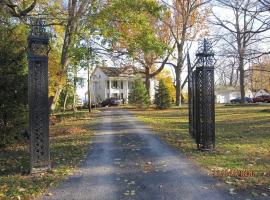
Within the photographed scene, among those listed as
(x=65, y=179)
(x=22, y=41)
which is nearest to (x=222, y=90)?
(x=22, y=41)

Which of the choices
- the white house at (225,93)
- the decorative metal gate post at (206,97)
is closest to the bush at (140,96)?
the decorative metal gate post at (206,97)

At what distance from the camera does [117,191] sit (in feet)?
22.7

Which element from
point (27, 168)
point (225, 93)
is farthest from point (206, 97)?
point (225, 93)

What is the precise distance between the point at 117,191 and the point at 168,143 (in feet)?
21.6

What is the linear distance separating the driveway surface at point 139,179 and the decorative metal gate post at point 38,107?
936 millimetres

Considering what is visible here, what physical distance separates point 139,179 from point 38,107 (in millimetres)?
2779

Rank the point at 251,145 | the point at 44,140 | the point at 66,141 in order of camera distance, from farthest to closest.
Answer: the point at 66,141 → the point at 251,145 → the point at 44,140

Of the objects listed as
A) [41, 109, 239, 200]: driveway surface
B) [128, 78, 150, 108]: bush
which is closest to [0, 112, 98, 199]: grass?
[41, 109, 239, 200]: driveway surface

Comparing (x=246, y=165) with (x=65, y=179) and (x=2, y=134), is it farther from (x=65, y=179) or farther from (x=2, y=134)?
(x=2, y=134)

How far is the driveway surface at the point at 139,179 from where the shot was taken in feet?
21.9

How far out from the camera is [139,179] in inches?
309

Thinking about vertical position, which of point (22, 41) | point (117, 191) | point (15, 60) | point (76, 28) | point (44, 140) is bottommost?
point (117, 191)

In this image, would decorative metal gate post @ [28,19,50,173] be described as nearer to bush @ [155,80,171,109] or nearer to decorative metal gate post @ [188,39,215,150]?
decorative metal gate post @ [188,39,215,150]

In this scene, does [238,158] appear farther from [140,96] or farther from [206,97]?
[140,96]
